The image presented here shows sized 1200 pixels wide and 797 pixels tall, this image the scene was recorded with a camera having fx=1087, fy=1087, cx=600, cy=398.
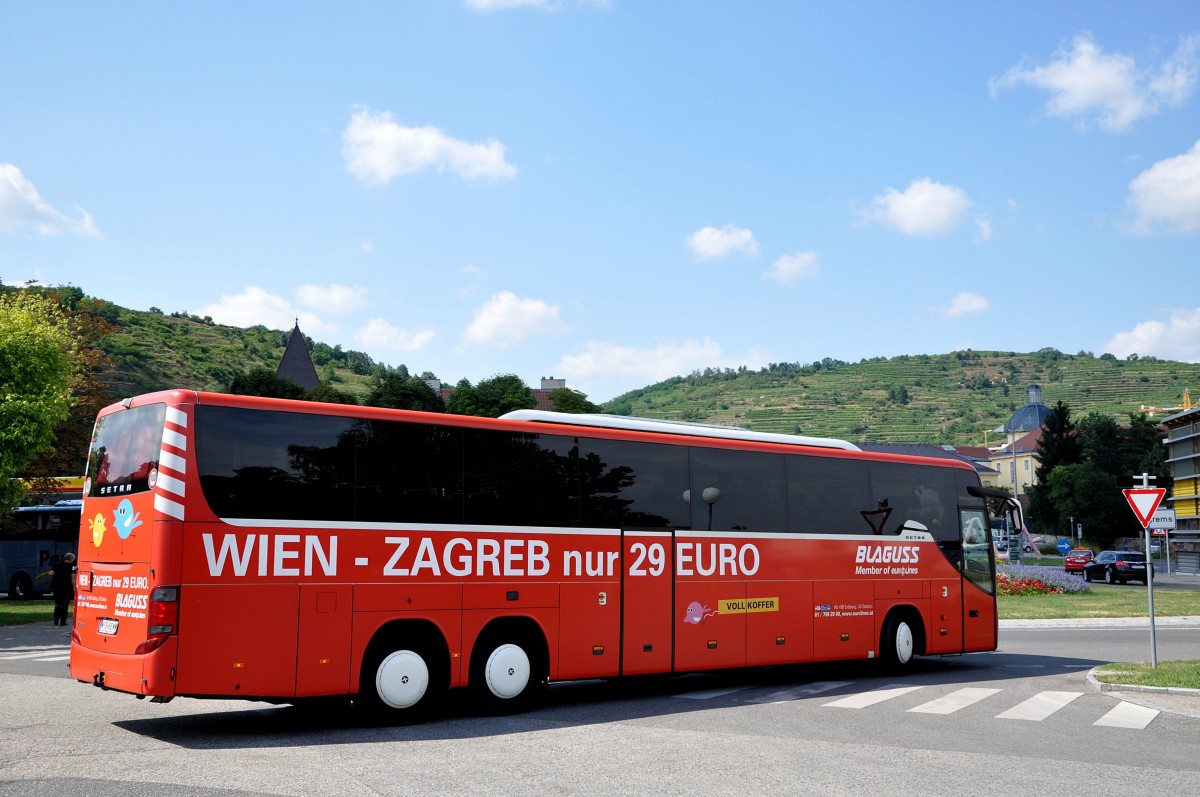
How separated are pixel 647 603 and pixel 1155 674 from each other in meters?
7.38

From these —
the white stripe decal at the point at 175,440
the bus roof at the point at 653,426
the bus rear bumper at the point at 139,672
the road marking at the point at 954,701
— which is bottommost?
the road marking at the point at 954,701

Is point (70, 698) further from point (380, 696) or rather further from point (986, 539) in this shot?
point (986, 539)

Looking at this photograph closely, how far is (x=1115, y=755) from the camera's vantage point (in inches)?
375

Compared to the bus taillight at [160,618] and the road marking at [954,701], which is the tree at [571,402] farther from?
the bus taillight at [160,618]

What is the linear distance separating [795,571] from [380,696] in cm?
652

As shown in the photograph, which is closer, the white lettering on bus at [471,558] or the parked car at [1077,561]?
the white lettering on bus at [471,558]

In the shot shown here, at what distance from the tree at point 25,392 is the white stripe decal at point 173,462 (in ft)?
73.7

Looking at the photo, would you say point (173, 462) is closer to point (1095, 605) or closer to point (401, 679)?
point (401, 679)

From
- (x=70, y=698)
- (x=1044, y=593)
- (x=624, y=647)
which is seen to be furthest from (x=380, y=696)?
(x=1044, y=593)

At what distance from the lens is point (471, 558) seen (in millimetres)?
11695

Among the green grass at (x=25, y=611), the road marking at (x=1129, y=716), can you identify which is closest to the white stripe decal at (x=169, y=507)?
the road marking at (x=1129, y=716)

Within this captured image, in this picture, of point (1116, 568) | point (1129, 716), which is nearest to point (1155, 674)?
point (1129, 716)

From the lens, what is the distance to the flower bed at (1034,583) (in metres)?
36.8

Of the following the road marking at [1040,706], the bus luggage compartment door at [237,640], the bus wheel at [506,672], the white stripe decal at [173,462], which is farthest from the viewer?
the road marking at [1040,706]
